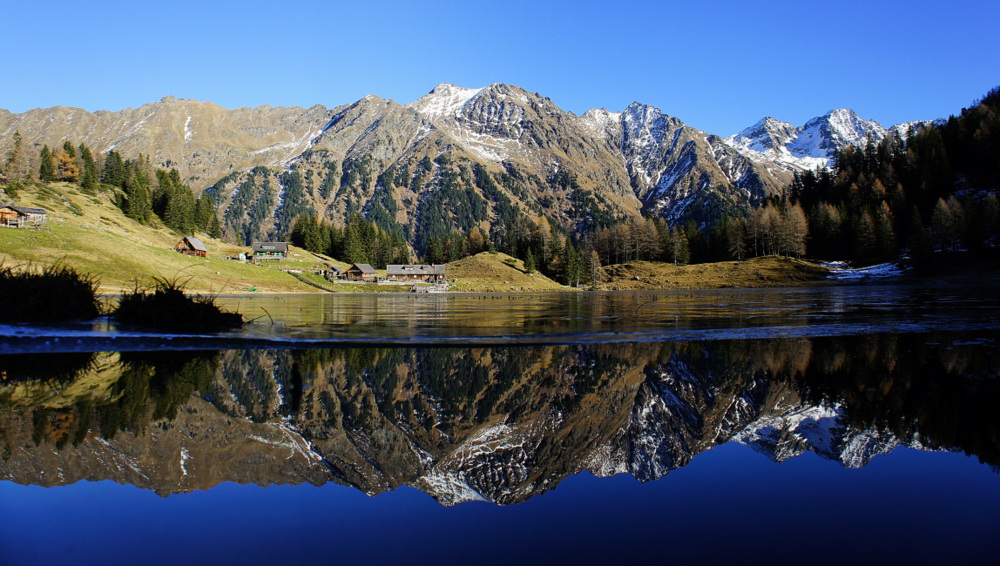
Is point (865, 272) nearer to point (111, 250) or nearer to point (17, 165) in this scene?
point (111, 250)

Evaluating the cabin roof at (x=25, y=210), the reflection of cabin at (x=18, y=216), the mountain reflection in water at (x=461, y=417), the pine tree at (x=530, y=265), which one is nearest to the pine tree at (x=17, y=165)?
the cabin roof at (x=25, y=210)

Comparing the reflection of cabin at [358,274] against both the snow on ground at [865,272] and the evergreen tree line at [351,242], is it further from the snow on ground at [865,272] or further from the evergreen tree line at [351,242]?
the snow on ground at [865,272]

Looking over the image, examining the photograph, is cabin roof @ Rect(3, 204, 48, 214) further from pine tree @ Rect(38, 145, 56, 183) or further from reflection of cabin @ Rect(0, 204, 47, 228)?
pine tree @ Rect(38, 145, 56, 183)

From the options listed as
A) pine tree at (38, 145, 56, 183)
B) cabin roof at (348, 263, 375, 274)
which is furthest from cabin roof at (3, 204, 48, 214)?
cabin roof at (348, 263, 375, 274)

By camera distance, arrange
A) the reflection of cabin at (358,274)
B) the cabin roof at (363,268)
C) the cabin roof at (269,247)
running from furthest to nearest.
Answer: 1. the cabin roof at (269,247)
2. the cabin roof at (363,268)
3. the reflection of cabin at (358,274)

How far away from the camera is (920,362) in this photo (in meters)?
13.1

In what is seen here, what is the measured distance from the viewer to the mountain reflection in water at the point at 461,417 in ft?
22.2

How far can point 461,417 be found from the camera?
30.8 feet

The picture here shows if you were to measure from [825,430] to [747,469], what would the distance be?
2.18 metres

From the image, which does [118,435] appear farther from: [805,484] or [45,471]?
[805,484]

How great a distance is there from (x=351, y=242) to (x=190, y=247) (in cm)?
6038

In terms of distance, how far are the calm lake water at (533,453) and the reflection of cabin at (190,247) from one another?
398 feet

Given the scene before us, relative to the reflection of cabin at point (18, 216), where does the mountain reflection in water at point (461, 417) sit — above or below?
below

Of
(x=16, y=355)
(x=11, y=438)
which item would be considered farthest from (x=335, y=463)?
(x=16, y=355)
